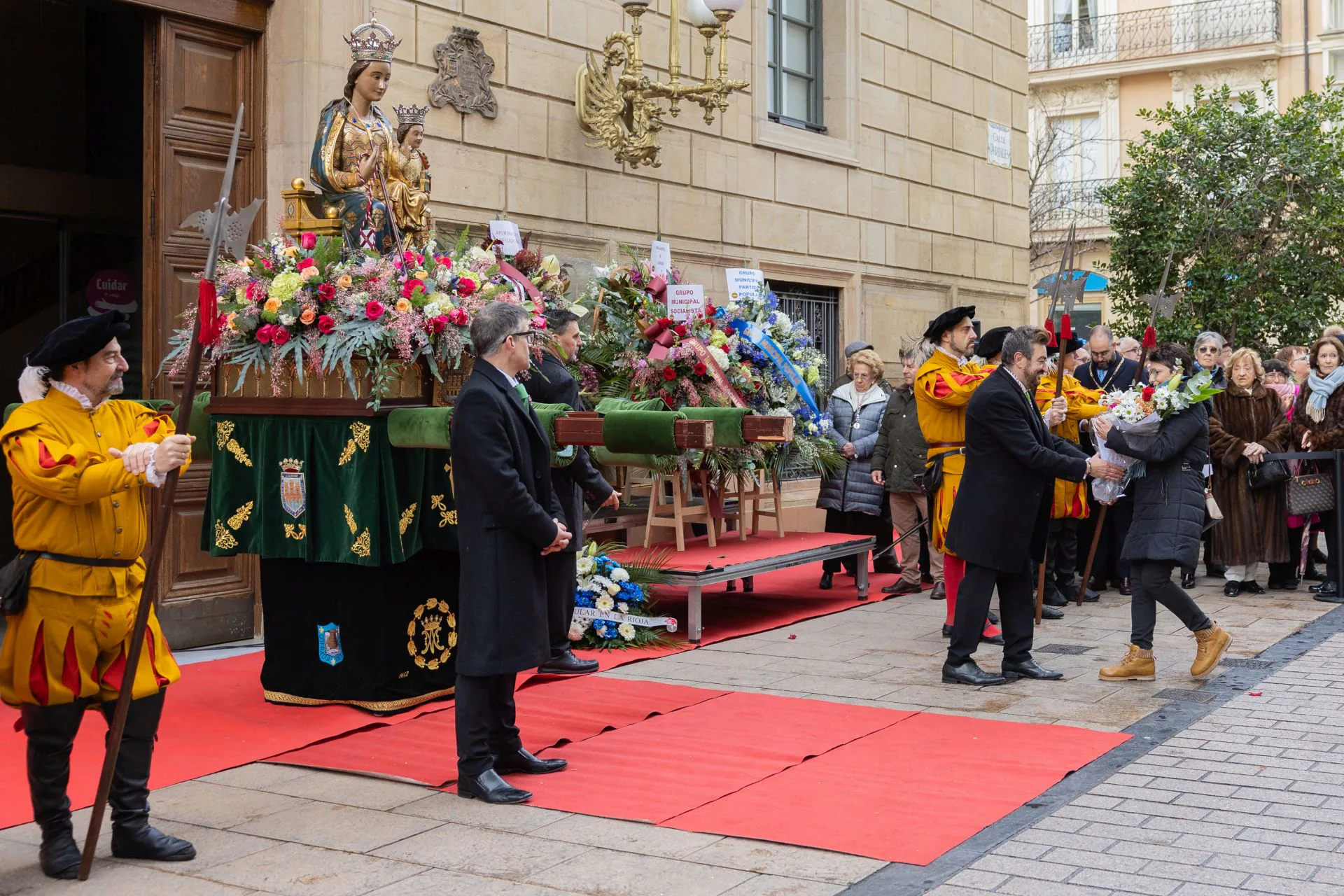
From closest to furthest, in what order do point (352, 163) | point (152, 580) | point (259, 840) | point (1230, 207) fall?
point (152, 580)
point (259, 840)
point (352, 163)
point (1230, 207)

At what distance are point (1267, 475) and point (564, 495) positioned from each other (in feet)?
19.9

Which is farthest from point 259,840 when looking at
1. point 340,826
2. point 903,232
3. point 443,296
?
point 903,232

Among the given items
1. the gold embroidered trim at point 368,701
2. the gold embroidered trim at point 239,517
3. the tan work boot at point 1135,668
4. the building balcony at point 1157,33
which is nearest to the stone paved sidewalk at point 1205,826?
the tan work boot at point 1135,668

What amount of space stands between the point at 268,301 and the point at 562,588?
7.04 feet

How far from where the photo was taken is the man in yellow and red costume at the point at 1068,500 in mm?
10188

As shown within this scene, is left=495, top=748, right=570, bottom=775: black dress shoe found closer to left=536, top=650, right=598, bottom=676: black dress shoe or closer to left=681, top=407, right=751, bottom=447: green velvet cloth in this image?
left=536, top=650, right=598, bottom=676: black dress shoe

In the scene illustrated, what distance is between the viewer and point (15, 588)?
187 inches

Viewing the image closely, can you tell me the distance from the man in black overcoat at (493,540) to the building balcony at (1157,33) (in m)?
29.5

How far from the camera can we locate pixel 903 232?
51.8ft

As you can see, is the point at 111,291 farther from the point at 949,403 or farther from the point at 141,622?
the point at 141,622

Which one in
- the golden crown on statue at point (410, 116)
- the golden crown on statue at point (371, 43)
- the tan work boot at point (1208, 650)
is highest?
the golden crown on statue at point (371, 43)

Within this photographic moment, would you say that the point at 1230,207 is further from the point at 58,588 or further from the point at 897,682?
the point at 58,588

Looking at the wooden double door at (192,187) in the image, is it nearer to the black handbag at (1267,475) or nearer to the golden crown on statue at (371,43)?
the golden crown on statue at (371,43)

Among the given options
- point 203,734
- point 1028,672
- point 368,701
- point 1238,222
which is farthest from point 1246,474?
point 1238,222
